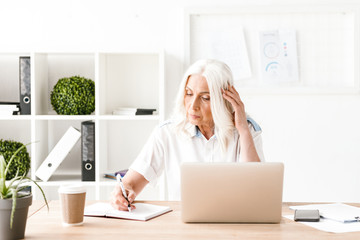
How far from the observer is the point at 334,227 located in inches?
63.5

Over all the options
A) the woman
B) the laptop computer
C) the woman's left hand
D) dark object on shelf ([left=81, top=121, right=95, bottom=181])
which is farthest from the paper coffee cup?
dark object on shelf ([left=81, top=121, right=95, bottom=181])

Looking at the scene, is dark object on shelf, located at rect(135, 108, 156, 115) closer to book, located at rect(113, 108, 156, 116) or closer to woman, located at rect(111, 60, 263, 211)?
book, located at rect(113, 108, 156, 116)

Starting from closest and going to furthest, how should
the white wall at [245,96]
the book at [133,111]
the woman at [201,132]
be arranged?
the woman at [201,132], the book at [133,111], the white wall at [245,96]

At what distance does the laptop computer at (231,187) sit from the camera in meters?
1.59

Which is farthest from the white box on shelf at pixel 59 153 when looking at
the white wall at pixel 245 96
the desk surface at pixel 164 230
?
the desk surface at pixel 164 230

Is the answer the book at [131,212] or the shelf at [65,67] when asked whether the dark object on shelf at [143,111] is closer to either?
the shelf at [65,67]

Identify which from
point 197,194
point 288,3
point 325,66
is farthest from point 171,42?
point 197,194

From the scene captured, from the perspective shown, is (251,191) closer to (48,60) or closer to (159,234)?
(159,234)

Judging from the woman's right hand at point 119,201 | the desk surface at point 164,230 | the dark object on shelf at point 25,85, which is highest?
the dark object on shelf at point 25,85

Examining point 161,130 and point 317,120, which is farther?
point 317,120

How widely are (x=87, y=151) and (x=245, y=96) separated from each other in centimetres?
113

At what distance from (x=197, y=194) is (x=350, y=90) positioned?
6.67ft

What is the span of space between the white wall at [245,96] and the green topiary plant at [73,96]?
32cm

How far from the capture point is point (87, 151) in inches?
121
